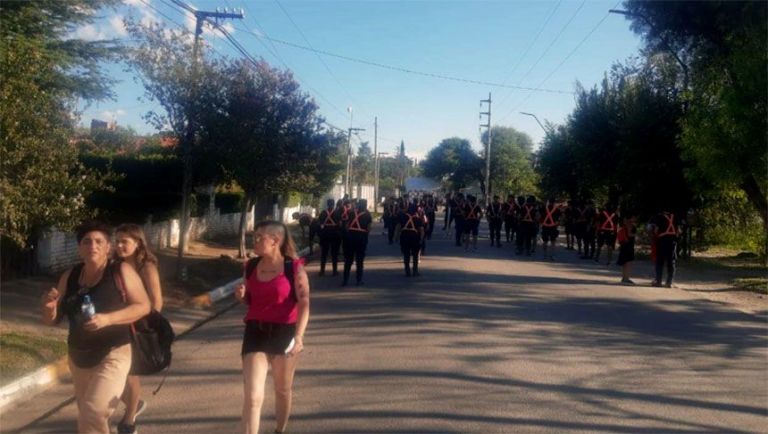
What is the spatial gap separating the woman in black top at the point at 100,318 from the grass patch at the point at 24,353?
3009mm

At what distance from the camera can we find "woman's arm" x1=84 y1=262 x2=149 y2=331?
5137mm

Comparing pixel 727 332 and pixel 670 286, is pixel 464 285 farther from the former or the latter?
pixel 727 332

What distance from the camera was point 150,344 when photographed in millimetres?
5781

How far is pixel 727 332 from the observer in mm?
11727

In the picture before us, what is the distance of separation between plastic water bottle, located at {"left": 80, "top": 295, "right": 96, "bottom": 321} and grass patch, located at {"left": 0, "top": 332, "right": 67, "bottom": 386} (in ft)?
10.9

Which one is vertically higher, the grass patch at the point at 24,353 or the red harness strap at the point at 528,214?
the red harness strap at the point at 528,214

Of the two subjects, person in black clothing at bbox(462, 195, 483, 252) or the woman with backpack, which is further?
person in black clothing at bbox(462, 195, 483, 252)

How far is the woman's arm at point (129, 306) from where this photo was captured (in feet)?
16.9

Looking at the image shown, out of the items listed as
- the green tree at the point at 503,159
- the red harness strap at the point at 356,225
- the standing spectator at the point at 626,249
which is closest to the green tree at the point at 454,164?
the green tree at the point at 503,159

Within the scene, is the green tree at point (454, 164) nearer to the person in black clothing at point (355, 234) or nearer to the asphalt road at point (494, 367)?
the person in black clothing at point (355, 234)

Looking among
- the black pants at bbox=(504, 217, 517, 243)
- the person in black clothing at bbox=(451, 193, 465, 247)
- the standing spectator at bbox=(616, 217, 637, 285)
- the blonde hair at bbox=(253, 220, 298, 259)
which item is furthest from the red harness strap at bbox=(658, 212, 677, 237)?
the blonde hair at bbox=(253, 220, 298, 259)

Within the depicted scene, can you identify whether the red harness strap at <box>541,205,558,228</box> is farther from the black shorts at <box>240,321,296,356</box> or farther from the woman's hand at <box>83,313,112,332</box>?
the woman's hand at <box>83,313,112,332</box>

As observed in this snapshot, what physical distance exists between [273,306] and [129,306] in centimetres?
98

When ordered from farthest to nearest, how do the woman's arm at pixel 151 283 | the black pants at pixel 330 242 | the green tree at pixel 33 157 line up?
1. the black pants at pixel 330 242
2. the green tree at pixel 33 157
3. the woman's arm at pixel 151 283
